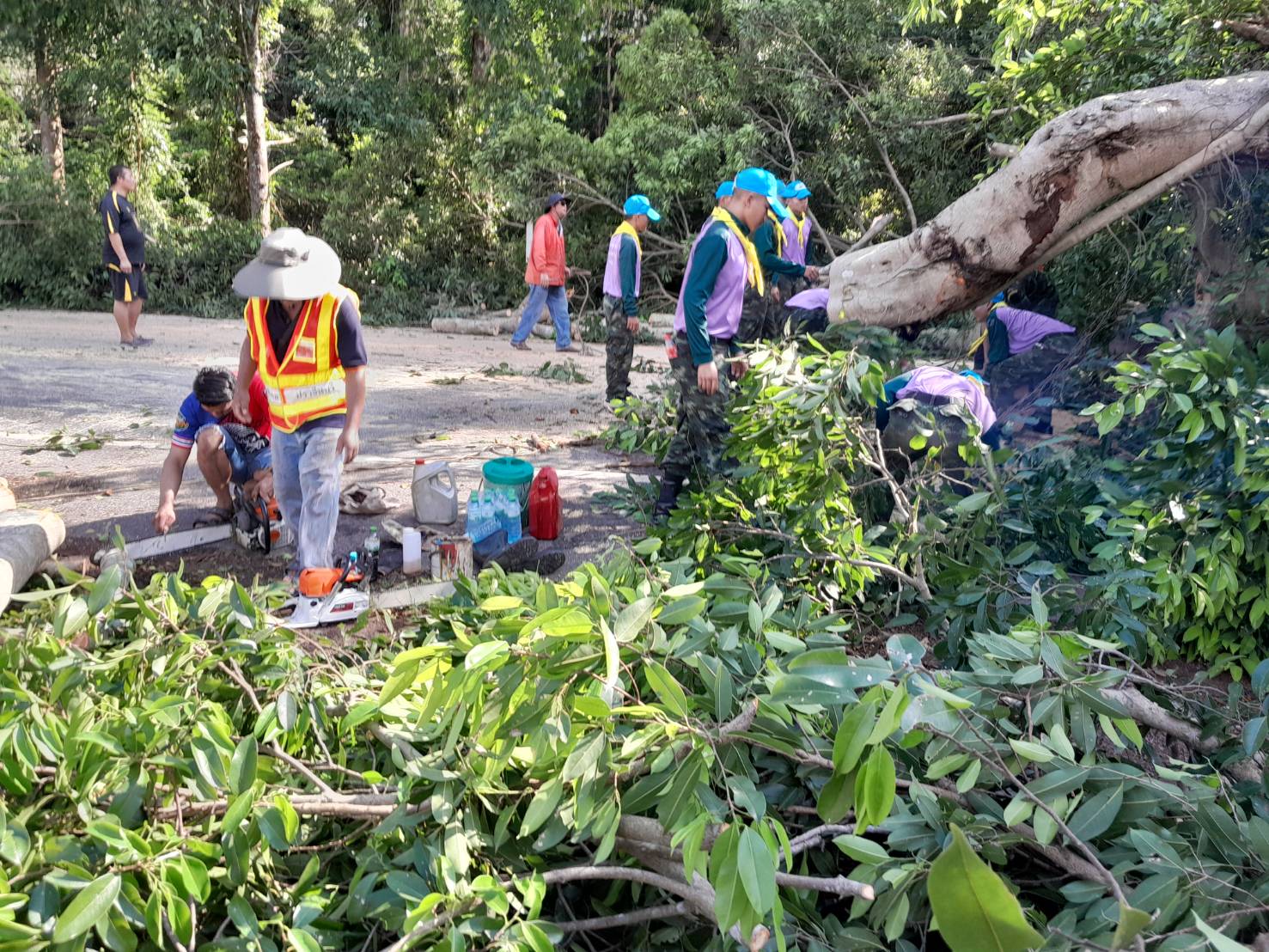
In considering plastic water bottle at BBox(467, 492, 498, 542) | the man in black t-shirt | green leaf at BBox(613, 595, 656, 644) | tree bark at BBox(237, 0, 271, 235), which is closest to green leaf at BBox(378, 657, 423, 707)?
green leaf at BBox(613, 595, 656, 644)

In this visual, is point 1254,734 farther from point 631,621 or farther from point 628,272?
point 628,272

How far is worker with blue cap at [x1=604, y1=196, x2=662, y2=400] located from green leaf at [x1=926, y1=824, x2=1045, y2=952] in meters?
→ 6.96

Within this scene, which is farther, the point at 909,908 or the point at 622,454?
the point at 622,454

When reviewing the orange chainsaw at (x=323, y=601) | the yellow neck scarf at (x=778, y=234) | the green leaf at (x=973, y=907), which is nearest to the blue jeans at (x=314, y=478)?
the orange chainsaw at (x=323, y=601)

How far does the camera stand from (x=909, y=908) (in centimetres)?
164

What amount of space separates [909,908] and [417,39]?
17173 millimetres

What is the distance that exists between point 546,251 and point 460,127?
6.46m

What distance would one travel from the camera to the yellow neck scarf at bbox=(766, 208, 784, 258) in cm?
751

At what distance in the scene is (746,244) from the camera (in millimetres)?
5320

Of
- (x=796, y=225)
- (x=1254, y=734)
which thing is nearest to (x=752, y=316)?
(x=796, y=225)

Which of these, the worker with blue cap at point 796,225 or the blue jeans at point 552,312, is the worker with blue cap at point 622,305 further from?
the blue jeans at point 552,312

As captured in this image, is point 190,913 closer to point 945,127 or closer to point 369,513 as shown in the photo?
point 369,513

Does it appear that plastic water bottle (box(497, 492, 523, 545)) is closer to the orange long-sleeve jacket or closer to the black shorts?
the orange long-sleeve jacket

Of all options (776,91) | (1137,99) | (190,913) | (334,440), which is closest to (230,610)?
(190,913)
